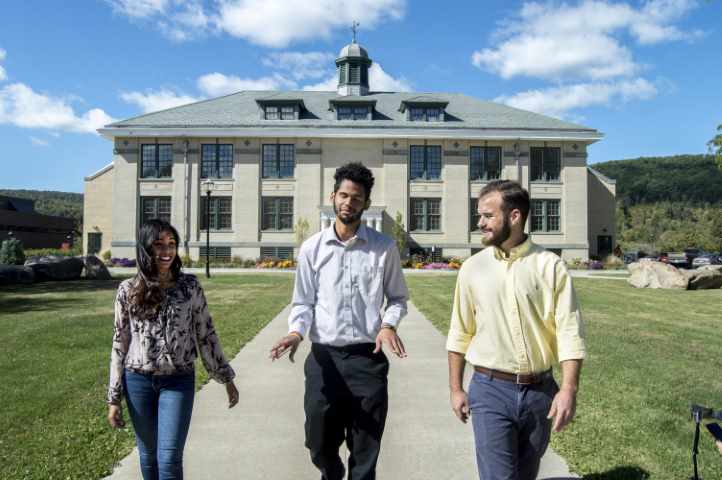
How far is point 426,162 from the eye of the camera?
4106 cm

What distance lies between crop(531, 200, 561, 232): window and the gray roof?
17.7ft

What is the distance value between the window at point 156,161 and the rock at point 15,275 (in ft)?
64.3

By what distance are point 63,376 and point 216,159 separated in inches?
1369

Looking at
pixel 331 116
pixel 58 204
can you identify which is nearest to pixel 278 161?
pixel 331 116

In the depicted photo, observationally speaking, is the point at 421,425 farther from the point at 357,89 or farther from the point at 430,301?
the point at 357,89

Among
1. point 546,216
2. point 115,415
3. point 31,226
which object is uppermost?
point 546,216

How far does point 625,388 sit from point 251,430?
176 inches

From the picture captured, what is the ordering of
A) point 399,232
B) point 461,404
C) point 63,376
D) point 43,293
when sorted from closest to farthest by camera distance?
point 461,404 < point 63,376 < point 43,293 < point 399,232

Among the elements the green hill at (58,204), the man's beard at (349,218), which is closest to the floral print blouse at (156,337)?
the man's beard at (349,218)

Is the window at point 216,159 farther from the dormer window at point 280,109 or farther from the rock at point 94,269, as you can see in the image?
the rock at point 94,269

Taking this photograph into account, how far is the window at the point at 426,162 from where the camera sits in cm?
4091

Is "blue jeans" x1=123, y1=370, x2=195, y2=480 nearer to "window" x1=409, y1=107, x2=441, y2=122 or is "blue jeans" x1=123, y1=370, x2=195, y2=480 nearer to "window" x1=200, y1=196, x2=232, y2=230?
"window" x1=200, y1=196, x2=232, y2=230

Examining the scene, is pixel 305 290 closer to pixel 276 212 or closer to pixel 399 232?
pixel 399 232

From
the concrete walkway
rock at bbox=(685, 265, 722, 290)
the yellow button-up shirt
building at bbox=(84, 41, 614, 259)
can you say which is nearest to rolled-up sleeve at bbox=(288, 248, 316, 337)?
the yellow button-up shirt
